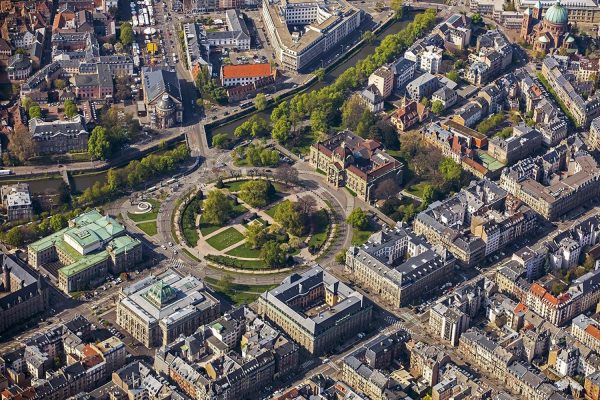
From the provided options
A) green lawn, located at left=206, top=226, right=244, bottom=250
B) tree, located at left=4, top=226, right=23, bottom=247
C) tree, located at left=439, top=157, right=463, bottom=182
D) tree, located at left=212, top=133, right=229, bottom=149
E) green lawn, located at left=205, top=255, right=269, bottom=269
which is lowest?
green lawn, located at left=205, top=255, right=269, bottom=269

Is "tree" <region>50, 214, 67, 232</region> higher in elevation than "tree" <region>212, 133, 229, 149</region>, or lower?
lower

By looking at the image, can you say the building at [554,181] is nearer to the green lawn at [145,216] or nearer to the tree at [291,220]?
the tree at [291,220]

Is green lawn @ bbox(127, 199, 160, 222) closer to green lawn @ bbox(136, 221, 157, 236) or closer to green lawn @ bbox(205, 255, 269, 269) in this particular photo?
green lawn @ bbox(136, 221, 157, 236)

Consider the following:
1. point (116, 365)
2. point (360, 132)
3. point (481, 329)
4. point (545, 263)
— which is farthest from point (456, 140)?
point (116, 365)

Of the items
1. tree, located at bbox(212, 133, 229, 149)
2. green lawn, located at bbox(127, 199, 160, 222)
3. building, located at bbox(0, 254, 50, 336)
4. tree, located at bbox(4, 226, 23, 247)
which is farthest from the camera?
tree, located at bbox(212, 133, 229, 149)

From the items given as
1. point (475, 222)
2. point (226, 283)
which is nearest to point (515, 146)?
point (475, 222)

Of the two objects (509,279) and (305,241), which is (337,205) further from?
(509,279)

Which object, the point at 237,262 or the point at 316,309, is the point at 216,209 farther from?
the point at 316,309

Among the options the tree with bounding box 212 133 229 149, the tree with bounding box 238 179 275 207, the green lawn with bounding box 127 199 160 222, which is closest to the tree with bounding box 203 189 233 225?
the tree with bounding box 238 179 275 207

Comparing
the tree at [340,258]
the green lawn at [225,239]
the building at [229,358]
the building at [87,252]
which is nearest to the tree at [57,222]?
the building at [87,252]
